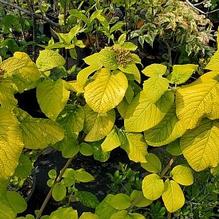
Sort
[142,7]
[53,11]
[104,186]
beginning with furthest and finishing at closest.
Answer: [53,11]
[142,7]
[104,186]

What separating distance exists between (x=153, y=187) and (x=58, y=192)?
36cm

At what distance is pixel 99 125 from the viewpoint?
1195 millimetres

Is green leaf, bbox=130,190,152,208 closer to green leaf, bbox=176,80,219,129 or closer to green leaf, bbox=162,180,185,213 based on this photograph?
green leaf, bbox=162,180,185,213

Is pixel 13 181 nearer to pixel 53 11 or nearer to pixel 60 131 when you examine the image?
pixel 60 131

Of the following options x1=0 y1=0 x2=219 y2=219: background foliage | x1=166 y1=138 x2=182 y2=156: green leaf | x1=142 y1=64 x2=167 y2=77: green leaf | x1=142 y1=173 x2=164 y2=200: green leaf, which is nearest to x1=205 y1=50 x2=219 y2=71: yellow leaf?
x1=0 y1=0 x2=219 y2=219: background foliage

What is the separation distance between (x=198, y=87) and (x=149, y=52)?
2.32m

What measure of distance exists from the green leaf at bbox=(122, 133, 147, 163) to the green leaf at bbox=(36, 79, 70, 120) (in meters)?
0.21

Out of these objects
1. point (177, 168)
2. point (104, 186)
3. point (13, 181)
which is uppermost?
point (177, 168)

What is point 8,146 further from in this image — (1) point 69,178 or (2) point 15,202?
(1) point 69,178

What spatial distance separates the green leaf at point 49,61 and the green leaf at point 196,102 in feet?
1.00

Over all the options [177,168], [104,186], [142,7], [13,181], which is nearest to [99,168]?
[104,186]

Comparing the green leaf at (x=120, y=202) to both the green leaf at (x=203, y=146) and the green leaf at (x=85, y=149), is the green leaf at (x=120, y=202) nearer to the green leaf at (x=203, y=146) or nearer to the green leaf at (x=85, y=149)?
the green leaf at (x=85, y=149)

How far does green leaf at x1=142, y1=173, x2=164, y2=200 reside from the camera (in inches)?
47.8

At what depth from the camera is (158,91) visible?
3.57 feet
